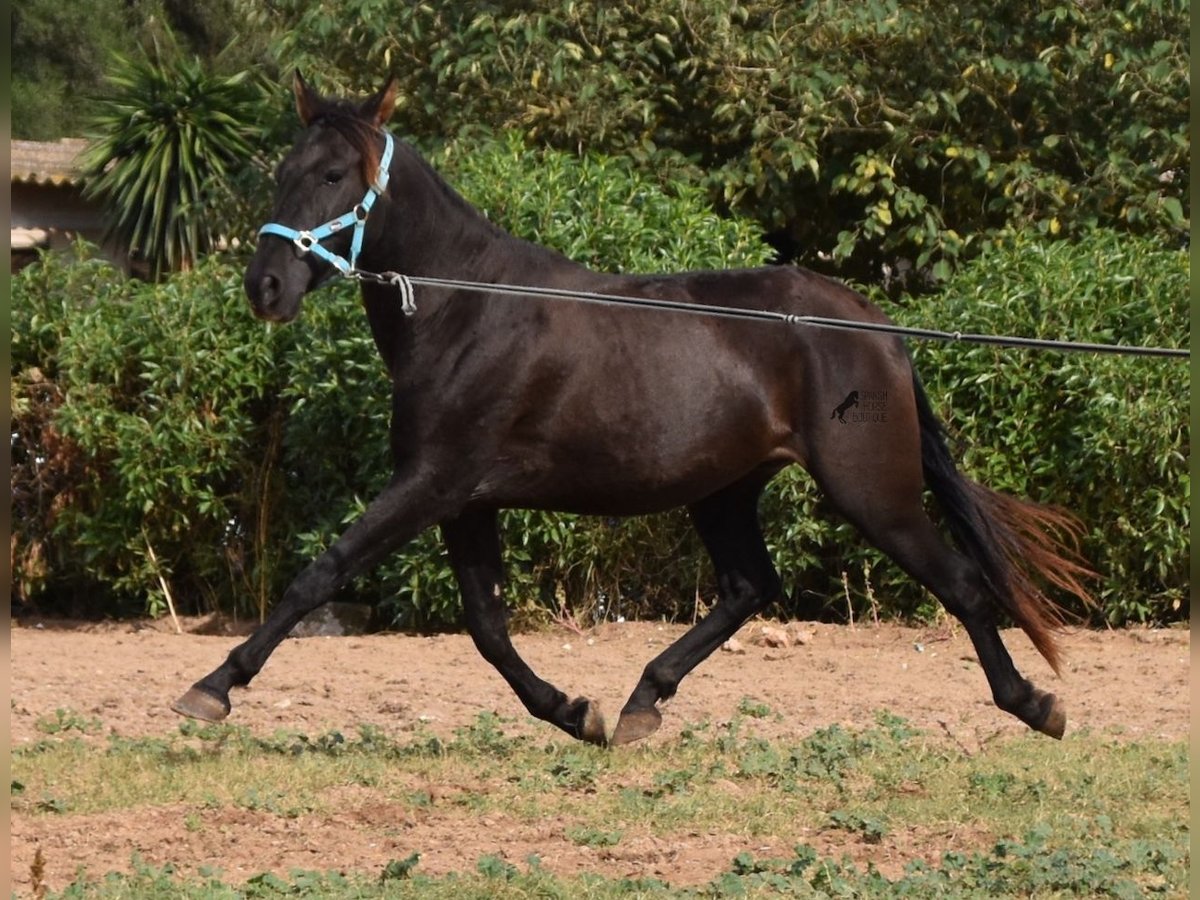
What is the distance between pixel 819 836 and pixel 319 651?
4566 millimetres

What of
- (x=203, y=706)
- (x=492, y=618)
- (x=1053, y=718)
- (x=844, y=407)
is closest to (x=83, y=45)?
(x=492, y=618)

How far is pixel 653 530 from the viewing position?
992cm

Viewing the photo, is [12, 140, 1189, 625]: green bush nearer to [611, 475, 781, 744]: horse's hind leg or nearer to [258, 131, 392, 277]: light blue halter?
[611, 475, 781, 744]: horse's hind leg

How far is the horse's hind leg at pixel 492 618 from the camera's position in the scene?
22.2 ft

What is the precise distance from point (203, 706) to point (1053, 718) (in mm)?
2971

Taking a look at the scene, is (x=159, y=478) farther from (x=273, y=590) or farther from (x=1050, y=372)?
(x=1050, y=372)

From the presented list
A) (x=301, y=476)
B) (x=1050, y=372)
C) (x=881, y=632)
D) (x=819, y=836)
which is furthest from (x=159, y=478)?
(x=819, y=836)

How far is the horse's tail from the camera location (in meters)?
6.63

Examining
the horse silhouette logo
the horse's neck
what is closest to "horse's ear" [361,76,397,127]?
the horse's neck

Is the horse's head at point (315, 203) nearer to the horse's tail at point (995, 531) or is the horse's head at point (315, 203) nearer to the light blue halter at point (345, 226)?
the light blue halter at point (345, 226)

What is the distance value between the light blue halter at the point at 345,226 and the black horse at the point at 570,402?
10 millimetres

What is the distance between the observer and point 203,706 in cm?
612

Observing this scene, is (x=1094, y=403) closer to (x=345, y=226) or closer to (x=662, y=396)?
(x=662, y=396)

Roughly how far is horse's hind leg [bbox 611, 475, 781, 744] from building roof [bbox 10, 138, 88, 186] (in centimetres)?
1053
